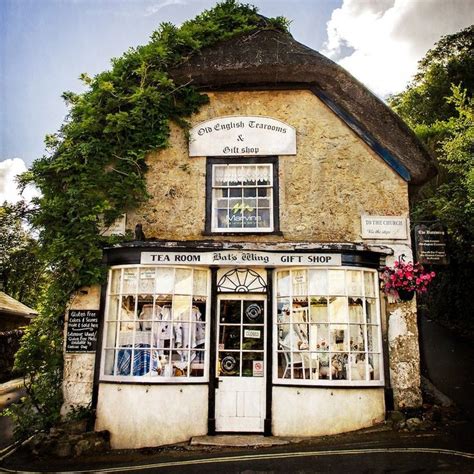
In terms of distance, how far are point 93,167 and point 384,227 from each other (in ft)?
18.7

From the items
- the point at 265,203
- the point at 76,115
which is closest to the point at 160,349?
the point at 265,203

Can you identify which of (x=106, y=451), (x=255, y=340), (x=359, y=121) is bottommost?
(x=106, y=451)

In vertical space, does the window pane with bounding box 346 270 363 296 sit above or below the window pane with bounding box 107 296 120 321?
above

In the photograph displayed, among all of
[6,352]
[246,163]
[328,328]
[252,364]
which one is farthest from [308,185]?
[6,352]

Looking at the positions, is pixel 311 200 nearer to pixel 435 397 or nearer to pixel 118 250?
pixel 118 250

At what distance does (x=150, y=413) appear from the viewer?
696cm

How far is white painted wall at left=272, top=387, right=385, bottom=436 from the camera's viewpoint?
22.8 feet

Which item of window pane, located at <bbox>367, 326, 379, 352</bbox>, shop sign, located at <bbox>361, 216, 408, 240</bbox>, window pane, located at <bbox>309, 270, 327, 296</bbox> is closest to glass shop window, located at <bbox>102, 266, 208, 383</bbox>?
window pane, located at <bbox>309, 270, 327, 296</bbox>

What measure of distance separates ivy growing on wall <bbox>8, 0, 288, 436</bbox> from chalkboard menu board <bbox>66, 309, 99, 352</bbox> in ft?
0.75

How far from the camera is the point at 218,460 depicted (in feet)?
19.6

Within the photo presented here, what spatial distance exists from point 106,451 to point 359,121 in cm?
752

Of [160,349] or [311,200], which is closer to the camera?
[160,349]

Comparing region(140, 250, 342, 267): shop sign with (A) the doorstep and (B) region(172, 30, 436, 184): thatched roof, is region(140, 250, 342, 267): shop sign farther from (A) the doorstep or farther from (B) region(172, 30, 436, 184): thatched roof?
(A) the doorstep

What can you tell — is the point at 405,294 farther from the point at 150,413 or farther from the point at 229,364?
the point at 150,413
